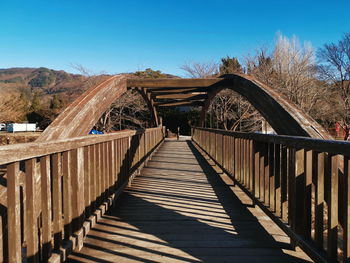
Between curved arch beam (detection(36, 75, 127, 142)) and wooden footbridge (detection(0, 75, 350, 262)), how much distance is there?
0.03m

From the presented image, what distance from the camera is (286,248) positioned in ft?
7.23

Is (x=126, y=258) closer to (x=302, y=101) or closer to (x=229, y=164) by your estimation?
(x=229, y=164)

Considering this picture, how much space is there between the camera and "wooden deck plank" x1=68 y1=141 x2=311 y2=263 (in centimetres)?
211

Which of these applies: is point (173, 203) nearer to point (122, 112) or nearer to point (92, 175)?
point (92, 175)

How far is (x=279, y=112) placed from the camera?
13.5 ft

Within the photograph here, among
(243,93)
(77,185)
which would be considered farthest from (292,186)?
(243,93)

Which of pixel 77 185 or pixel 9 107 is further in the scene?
pixel 9 107

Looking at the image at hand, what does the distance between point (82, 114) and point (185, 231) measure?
2666mm

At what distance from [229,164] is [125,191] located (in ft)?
5.86

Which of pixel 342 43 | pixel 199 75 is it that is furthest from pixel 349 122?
pixel 199 75

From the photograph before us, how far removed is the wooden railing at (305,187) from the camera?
151 cm

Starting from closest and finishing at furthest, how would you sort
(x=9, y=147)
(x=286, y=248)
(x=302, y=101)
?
(x=9, y=147) → (x=286, y=248) → (x=302, y=101)

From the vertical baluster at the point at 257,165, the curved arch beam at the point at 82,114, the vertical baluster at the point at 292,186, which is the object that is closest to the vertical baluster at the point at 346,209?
the vertical baluster at the point at 292,186

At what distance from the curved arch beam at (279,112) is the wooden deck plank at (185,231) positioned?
3.58 feet
